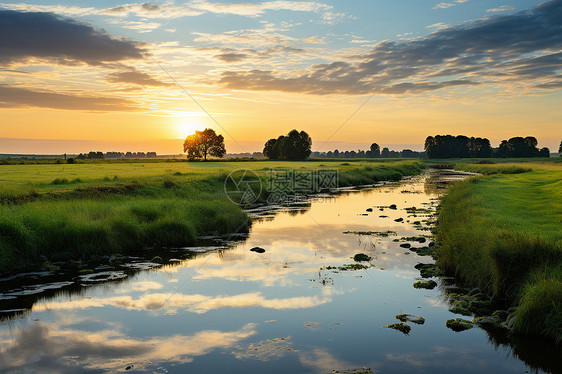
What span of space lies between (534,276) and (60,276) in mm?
17667

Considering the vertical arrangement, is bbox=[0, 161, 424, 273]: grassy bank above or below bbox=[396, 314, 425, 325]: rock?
above

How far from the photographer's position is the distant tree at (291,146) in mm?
154750

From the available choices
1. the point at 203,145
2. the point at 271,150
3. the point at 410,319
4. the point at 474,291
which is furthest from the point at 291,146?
the point at 410,319

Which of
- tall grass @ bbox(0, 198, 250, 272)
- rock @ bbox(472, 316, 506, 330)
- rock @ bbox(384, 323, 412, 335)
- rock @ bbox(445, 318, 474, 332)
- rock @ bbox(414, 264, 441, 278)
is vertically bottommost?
rock @ bbox(384, 323, 412, 335)

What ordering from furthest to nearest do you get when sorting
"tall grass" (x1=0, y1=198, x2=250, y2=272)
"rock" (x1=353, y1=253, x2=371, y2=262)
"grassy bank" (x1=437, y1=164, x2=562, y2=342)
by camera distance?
"rock" (x1=353, y1=253, x2=371, y2=262), "tall grass" (x1=0, y1=198, x2=250, y2=272), "grassy bank" (x1=437, y1=164, x2=562, y2=342)

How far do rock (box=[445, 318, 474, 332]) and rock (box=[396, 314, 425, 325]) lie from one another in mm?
771

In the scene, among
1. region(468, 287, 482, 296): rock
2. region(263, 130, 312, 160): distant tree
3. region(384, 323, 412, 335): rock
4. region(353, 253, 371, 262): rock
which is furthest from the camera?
region(263, 130, 312, 160): distant tree

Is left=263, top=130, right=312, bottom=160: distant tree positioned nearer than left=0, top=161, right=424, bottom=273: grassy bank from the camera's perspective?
No

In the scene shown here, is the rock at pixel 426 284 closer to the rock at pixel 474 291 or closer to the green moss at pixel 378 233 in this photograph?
the rock at pixel 474 291

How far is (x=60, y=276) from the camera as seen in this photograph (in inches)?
718

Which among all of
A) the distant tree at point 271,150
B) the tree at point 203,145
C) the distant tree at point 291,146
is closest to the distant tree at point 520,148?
the distant tree at point 291,146

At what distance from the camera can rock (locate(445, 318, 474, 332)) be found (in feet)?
43.6

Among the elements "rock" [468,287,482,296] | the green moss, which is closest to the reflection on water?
"rock" [468,287,482,296]

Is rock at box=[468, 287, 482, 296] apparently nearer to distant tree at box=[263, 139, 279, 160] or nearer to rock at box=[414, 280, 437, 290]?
rock at box=[414, 280, 437, 290]
